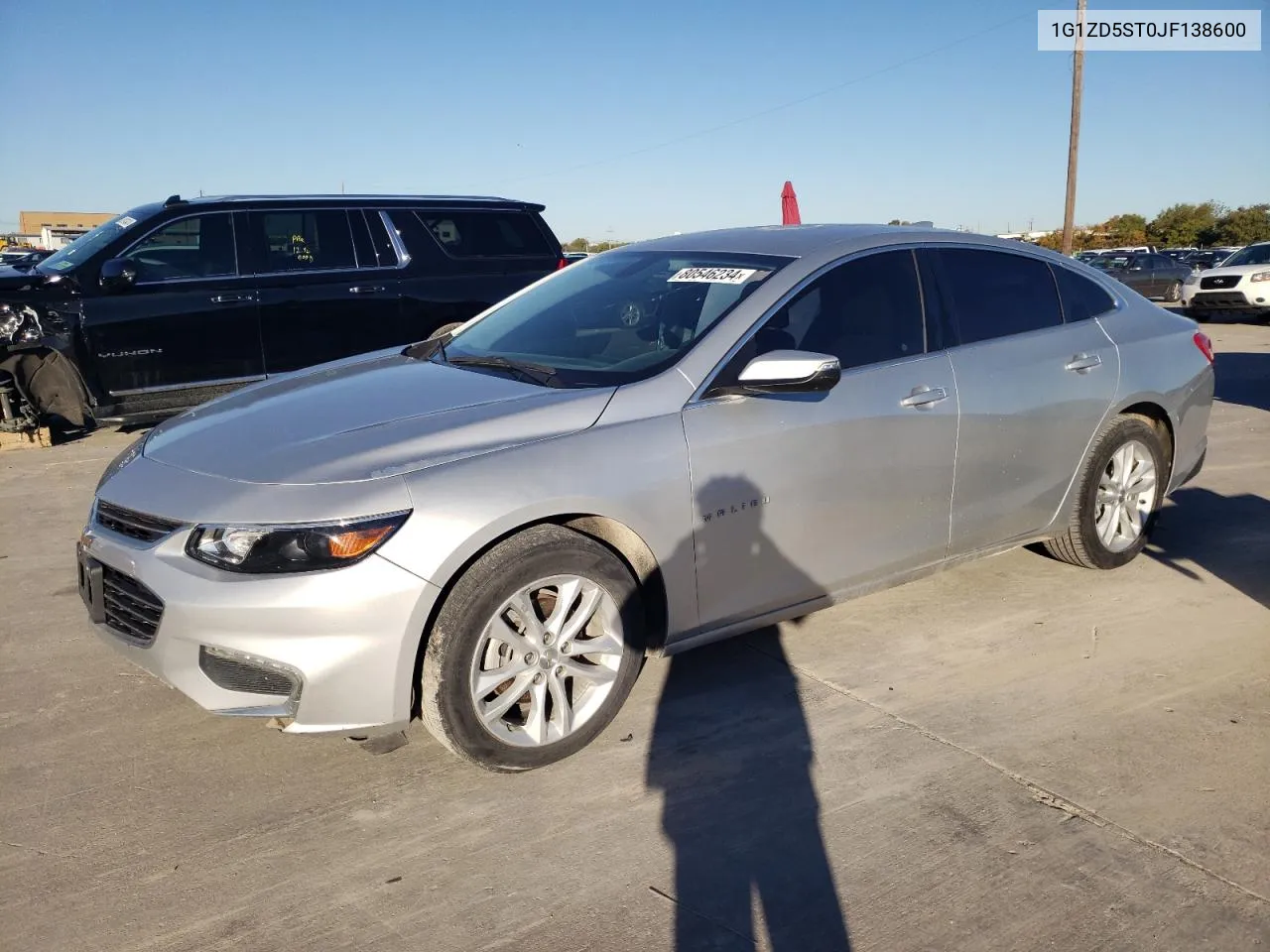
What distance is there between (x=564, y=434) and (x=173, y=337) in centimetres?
557

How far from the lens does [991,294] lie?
4523mm

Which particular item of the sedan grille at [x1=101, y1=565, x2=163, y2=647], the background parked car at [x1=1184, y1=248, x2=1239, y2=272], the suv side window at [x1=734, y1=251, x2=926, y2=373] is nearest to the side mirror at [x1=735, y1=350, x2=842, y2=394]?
the suv side window at [x1=734, y1=251, x2=926, y2=373]

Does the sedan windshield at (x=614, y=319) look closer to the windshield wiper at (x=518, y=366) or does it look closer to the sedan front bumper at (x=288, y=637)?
the windshield wiper at (x=518, y=366)

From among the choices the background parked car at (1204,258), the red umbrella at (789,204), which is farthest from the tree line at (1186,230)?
the red umbrella at (789,204)

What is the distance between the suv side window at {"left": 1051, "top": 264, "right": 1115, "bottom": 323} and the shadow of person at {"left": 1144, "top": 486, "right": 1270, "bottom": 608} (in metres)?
1.40

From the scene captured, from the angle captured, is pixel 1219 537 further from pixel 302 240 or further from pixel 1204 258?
pixel 1204 258

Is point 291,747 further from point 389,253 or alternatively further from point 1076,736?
point 389,253

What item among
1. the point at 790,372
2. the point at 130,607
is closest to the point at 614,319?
the point at 790,372

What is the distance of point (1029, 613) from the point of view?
15.2 feet

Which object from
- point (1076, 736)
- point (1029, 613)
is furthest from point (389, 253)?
point (1076, 736)

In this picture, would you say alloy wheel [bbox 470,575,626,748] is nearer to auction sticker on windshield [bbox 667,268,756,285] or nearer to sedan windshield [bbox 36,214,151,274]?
auction sticker on windshield [bbox 667,268,756,285]

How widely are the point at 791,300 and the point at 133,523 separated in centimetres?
234

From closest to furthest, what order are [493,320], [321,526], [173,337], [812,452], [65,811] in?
[321,526]
[65,811]
[812,452]
[493,320]
[173,337]

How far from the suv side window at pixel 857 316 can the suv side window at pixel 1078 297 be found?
0.99m
